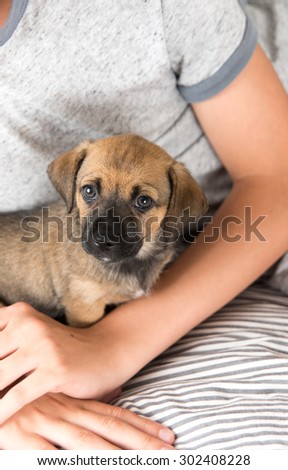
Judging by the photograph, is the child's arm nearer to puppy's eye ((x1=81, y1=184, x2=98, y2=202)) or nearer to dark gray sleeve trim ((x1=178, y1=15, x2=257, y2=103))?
dark gray sleeve trim ((x1=178, y1=15, x2=257, y2=103))

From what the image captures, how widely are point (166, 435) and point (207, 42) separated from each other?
1.09 meters

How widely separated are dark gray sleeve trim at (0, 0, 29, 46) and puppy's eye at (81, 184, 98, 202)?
0.45 m

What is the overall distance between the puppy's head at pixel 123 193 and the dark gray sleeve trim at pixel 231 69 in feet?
0.82

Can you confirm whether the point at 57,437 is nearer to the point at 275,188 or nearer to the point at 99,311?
the point at 99,311

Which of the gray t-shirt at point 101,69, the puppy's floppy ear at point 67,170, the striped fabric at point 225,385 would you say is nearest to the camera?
the striped fabric at point 225,385

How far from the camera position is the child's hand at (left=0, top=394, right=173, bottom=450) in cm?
131

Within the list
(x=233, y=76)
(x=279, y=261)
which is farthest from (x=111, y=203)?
(x=279, y=261)

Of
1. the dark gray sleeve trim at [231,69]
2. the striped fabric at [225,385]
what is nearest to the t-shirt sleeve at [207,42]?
the dark gray sleeve trim at [231,69]

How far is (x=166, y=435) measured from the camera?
132cm

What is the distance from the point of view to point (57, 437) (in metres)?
1.33

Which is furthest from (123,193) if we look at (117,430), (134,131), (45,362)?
(117,430)

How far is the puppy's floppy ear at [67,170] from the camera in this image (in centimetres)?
164

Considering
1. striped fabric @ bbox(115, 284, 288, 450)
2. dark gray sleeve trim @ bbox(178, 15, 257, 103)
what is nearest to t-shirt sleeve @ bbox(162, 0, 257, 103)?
dark gray sleeve trim @ bbox(178, 15, 257, 103)

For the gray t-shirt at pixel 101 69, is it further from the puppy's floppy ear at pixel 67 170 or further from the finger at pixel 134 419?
the finger at pixel 134 419
